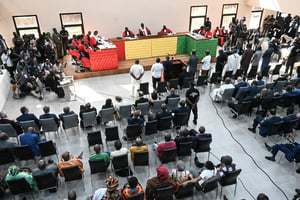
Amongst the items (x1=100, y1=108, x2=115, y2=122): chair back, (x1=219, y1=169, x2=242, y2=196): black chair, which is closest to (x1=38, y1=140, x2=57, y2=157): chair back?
(x1=100, y1=108, x2=115, y2=122): chair back

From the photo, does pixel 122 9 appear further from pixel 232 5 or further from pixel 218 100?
pixel 218 100

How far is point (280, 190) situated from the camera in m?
5.34

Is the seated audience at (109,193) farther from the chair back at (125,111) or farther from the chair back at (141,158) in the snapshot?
the chair back at (125,111)

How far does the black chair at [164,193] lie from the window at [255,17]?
52.4 ft

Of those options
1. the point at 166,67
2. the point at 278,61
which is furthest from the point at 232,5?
the point at 166,67

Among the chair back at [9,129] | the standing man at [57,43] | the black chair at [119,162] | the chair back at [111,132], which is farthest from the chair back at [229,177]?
the standing man at [57,43]

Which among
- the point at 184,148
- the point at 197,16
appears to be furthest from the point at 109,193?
the point at 197,16

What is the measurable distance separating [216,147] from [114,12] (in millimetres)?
10203

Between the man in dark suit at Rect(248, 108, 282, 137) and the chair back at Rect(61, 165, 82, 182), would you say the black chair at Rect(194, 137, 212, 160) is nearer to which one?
the man in dark suit at Rect(248, 108, 282, 137)

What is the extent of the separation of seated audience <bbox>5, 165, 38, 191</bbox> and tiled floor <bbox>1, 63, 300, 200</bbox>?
20.8 inches

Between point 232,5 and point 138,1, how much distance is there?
6.34m

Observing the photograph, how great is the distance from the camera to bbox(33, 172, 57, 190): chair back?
4.69m

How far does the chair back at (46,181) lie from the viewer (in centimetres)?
469

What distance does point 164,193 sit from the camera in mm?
4383
